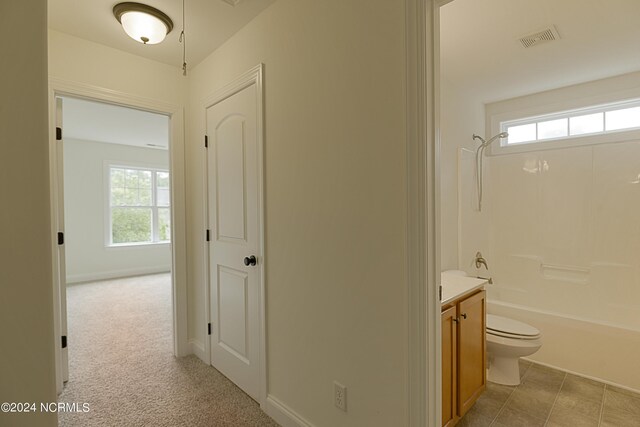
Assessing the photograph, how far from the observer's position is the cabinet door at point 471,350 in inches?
67.2

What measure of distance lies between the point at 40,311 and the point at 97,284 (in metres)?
6.13

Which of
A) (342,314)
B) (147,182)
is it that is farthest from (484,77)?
(147,182)

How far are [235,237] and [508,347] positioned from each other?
2.18m

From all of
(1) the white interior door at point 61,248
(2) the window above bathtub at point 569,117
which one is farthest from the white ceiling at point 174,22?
(2) the window above bathtub at point 569,117

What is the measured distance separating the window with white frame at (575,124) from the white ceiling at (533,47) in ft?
1.03

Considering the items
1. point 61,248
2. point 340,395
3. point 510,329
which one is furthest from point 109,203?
point 510,329

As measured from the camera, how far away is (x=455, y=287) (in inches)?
73.4

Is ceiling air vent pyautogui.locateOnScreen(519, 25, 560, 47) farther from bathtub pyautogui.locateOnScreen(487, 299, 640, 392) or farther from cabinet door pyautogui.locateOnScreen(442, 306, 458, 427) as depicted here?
bathtub pyautogui.locateOnScreen(487, 299, 640, 392)

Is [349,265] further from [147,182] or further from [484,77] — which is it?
[147,182]

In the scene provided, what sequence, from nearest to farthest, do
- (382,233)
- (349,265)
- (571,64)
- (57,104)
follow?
(382,233) < (349,265) < (57,104) < (571,64)

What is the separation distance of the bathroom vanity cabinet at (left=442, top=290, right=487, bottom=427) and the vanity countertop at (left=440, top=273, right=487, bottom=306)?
1.0 inches

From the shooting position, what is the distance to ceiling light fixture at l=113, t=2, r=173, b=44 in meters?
1.80

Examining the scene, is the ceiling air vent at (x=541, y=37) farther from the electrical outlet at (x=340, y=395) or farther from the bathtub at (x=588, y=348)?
the electrical outlet at (x=340, y=395)

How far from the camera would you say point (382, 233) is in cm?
132
